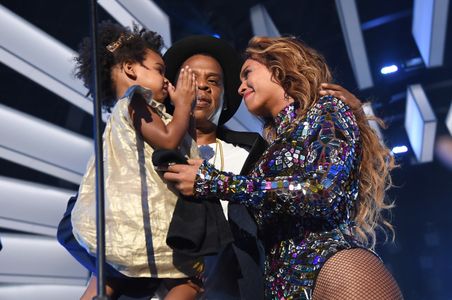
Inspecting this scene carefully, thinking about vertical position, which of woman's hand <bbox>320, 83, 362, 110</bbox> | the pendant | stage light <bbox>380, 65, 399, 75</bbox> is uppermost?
stage light <bbox>380, 65, 399, 75</bbox>

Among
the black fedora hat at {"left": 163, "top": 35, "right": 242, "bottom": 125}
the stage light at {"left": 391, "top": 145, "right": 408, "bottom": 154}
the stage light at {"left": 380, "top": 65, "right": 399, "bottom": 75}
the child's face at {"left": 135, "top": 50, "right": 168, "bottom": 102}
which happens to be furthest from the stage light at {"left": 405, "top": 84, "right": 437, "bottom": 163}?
the child's face at {"left": 135, "top": 50, "right": 168, "bottom": 102}

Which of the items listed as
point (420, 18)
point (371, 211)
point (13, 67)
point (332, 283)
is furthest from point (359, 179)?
point (420, 18)

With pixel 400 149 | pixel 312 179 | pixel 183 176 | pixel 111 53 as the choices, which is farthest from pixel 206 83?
pixel 400 149

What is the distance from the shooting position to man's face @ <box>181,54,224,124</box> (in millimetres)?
2209

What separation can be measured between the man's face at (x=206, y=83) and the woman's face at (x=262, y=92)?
1.51 feet

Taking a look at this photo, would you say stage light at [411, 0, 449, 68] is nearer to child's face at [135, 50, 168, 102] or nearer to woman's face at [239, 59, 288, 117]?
woman's face at [239, 59, 288, 117]

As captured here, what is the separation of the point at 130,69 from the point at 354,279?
92 centimetres

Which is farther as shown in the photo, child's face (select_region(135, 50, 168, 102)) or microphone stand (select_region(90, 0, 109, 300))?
child's face (select_region(135, 50, 168, 102))

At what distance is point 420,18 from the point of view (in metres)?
4.47

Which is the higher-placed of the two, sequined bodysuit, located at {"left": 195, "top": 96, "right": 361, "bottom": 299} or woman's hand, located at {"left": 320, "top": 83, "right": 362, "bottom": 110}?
woman's hand, located at {"left": 320, "top": 83, "right": 362, "bottom": 110}

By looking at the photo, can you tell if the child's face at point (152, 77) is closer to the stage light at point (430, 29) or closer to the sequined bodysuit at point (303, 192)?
the sequined bodysuit at point (303, 192)

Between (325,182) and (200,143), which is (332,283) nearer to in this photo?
(325,182)

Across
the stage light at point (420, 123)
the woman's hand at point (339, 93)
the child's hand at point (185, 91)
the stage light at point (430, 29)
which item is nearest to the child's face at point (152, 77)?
the child's hand at point (185, 91)

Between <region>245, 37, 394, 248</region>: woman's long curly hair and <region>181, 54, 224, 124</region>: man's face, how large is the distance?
1.50ft
